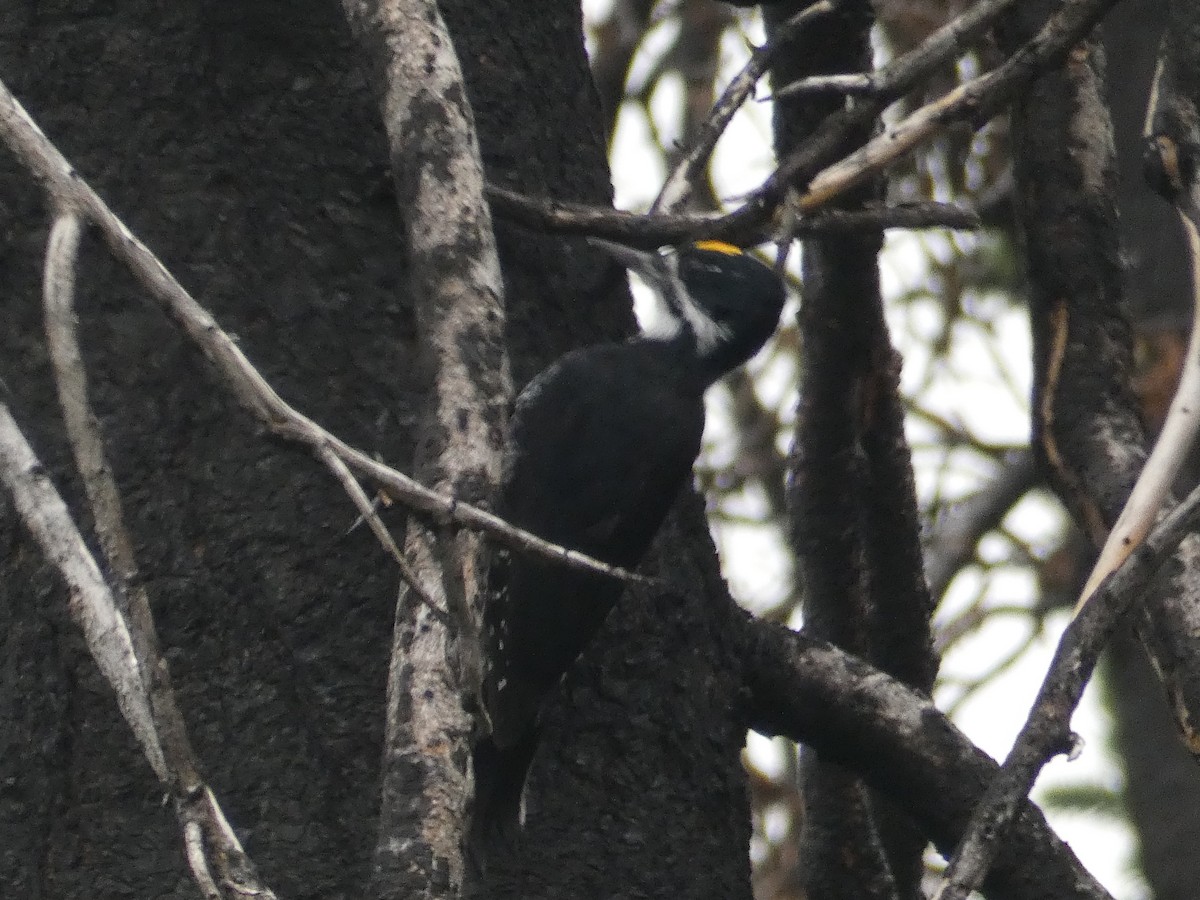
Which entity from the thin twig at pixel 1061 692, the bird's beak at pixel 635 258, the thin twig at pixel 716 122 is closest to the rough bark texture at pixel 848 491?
the bird's beak at pixel 635 258

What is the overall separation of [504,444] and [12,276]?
93cm

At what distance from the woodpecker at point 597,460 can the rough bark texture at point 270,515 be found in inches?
4.8

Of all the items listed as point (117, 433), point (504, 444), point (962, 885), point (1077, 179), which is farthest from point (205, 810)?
point (1077, 179)

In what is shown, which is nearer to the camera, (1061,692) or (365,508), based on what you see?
(365,508)

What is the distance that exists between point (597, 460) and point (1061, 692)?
134cm

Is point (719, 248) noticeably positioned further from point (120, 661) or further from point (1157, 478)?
point (120, 661)

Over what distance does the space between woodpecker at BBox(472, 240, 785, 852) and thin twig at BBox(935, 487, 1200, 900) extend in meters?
0.72

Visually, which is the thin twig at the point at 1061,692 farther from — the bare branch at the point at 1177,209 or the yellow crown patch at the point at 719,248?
the yellow crown patch at the point at 719,248

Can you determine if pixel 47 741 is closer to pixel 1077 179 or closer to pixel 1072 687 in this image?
pixel 1072 687

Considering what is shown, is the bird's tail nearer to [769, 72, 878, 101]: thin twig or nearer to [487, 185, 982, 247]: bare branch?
[487, 185, 982, 247]: bare branch

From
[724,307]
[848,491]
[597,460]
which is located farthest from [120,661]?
[724,307]

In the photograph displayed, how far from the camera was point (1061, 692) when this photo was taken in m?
1.75

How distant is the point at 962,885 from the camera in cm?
159

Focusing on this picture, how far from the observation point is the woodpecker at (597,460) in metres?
2.49
